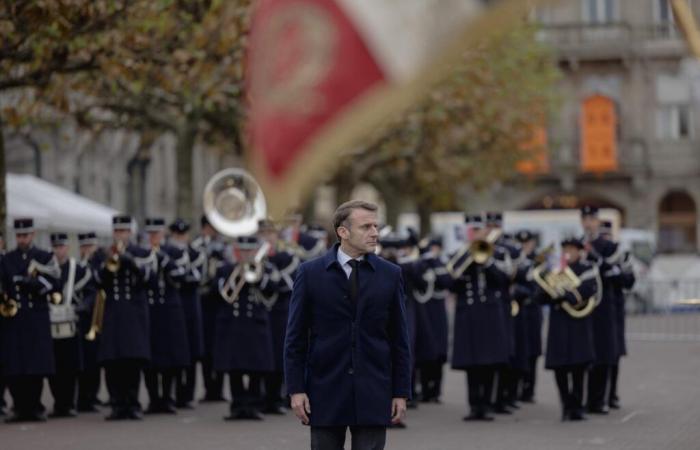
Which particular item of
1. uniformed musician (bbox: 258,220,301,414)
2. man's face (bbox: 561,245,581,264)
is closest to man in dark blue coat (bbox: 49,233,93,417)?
uniformed musician (bbox: 258,220,301,414)

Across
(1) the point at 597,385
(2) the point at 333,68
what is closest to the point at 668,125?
(1) the point at 597,385

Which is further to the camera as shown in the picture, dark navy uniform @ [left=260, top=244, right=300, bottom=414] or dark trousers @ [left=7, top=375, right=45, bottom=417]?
dark navy uniform @ [left=260, top=244, right=300, bottom=414]

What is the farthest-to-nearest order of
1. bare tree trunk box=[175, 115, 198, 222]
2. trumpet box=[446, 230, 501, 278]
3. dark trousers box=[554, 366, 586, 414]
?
bare tree trunk box=[175, 115, 198, 222] < trumpet box=[446, 230, 501, 278] < dark trousers box=[554, 366, 586, 414]

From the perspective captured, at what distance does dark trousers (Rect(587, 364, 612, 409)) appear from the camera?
50.5ft

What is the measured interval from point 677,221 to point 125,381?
44.1 meters

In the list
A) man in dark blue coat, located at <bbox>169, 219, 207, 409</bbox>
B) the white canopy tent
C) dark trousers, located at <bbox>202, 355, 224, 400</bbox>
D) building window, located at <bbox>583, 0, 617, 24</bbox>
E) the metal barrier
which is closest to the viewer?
man in dark blue coat, located at <bbox>169, 219, 207, 409</bbox>

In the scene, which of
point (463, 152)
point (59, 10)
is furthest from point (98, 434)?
point (463, 152)

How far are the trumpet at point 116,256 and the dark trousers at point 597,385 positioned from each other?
4.79m

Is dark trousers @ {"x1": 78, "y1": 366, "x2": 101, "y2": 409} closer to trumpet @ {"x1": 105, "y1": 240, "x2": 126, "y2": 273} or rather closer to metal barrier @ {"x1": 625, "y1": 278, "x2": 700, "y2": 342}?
trumpet @ {"x1": 105, "y1": 240, "x2": 126, "y2": 273}

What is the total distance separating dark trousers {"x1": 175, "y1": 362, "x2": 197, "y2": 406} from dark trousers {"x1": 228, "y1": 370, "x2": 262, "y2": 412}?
4.93ft

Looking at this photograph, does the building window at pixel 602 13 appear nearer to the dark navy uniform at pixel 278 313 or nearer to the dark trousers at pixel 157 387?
the dark navy uniform at pixel 278 313

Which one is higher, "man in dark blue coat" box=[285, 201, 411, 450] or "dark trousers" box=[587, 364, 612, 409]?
"man in dark blue coat" box=[285, 201, 411, 450]

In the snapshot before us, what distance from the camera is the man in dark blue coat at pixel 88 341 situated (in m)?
16.1

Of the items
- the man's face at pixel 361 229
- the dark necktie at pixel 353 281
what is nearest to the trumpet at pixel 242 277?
the dark necktie at pixel 353 281
